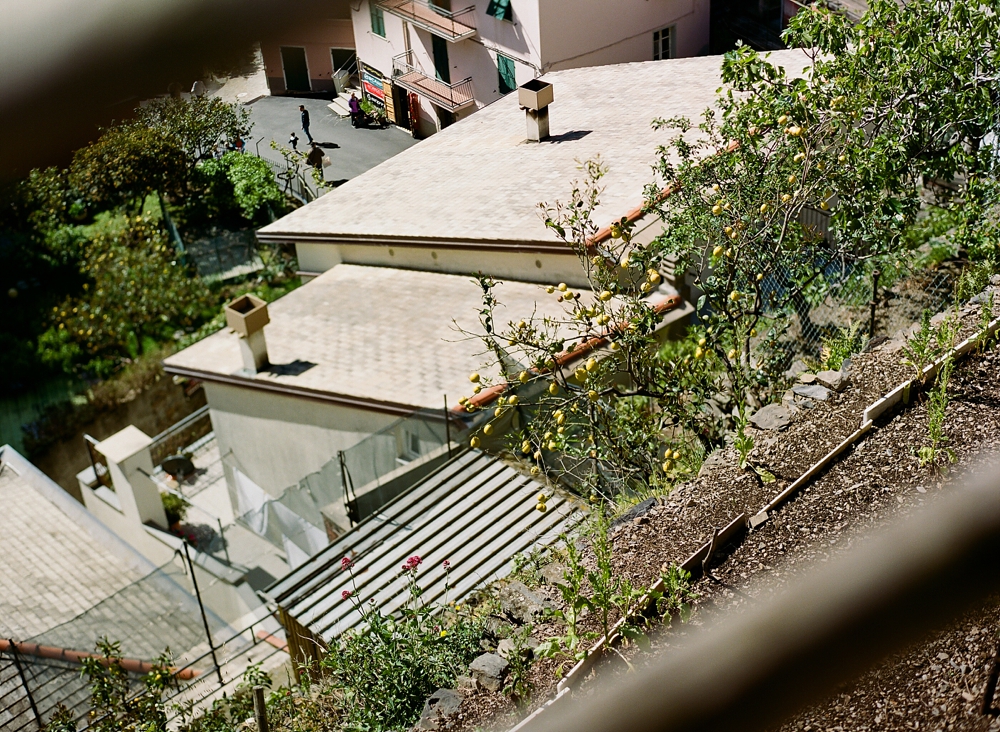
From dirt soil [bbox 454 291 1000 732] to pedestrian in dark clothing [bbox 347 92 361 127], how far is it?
8.72 meters

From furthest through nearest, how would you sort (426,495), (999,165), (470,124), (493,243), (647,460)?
1. (470,124)
2. (493,243)
3. (426,495)
4. (999,165)
5. (647,460)

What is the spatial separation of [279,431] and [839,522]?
27.6 ft

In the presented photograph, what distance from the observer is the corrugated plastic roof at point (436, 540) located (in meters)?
9.08

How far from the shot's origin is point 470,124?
16625 millimetres

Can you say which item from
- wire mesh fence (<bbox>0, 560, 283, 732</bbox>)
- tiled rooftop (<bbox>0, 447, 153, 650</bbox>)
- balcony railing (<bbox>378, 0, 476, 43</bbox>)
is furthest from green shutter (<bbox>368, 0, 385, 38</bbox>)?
tiled rooftop (<bbox>0, 447, 153, 650</bbox>)

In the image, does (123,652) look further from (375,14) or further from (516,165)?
(375,14)

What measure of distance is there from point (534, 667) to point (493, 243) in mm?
7821

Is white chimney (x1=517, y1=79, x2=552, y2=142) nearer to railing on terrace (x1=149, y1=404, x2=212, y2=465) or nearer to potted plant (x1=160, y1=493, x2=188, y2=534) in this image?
railing on terrace (x1=149, y1=404, x2=212, y2=465)

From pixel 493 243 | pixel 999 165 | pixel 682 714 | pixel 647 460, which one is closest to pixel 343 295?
pixel 493 243

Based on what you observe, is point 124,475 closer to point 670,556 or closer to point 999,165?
point 670,556

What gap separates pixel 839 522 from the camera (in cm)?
565

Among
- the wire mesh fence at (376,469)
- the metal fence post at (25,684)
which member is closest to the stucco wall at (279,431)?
the wire mesh fence at (376,469)

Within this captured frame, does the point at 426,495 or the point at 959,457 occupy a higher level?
the point at 959,457

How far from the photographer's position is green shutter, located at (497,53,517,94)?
1703 cm
